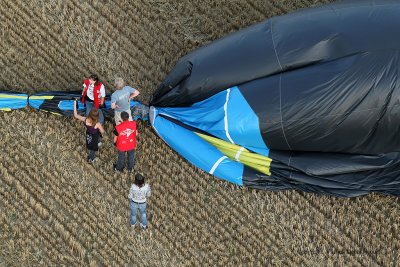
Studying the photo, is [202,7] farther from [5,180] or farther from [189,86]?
[5,180]

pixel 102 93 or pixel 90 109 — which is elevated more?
pixel 102 93

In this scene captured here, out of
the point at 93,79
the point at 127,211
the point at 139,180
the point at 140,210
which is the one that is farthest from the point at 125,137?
the point at 127,211

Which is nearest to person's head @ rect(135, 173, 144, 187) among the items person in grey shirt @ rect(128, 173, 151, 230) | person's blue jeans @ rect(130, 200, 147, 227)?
person in grey shirt @ rect(128, 173, 151, 230)

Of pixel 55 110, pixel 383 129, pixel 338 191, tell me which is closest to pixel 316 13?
pixel 383 129

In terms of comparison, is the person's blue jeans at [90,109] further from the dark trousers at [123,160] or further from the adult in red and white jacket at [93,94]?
the dark trousers at [123,160]

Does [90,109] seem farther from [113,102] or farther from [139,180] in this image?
[139,180]

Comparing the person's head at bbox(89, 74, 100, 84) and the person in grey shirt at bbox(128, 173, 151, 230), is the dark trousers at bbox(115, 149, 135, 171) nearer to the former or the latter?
the person in grey shirt at bbox(128, 173, 151, 230)
